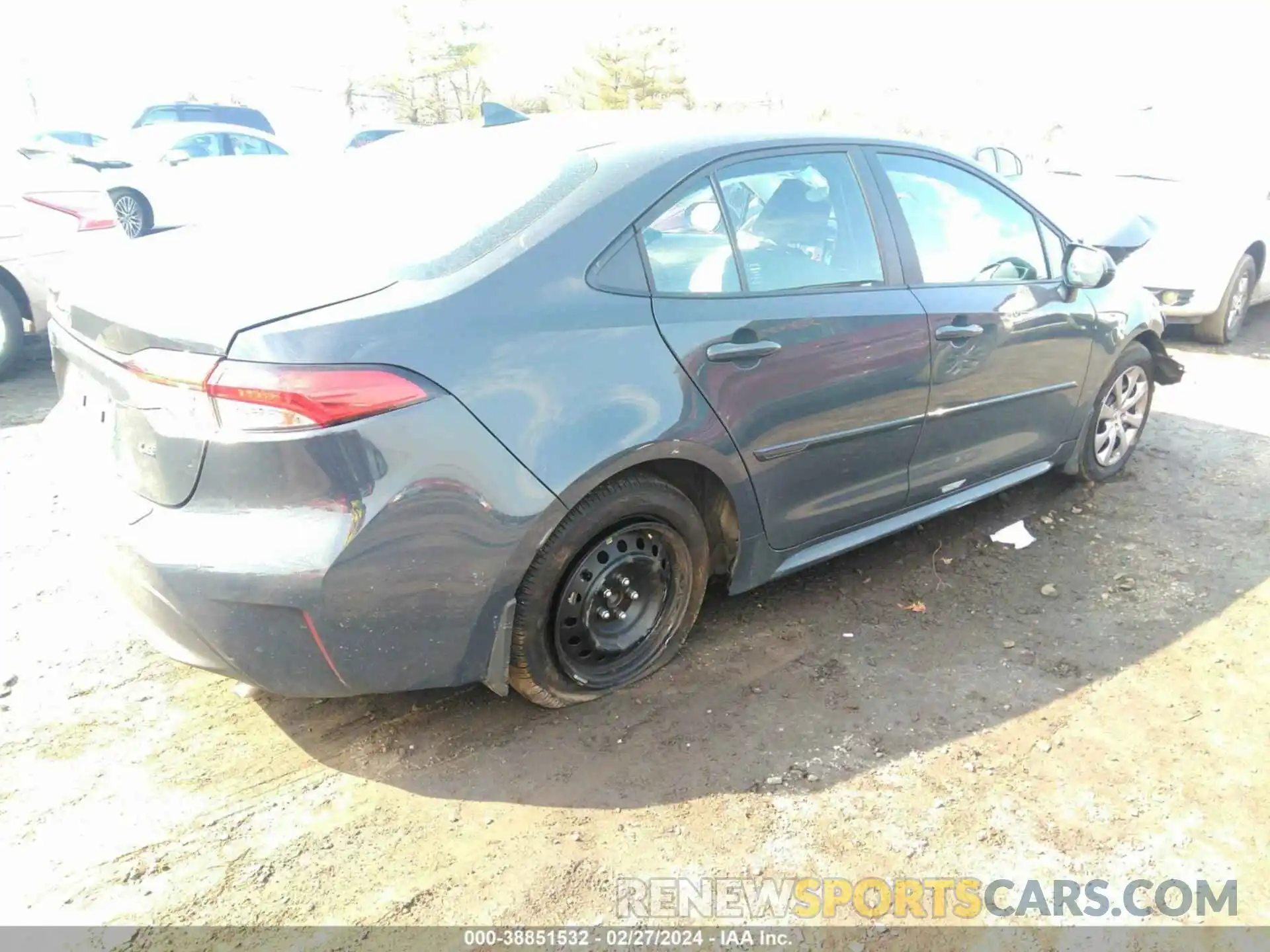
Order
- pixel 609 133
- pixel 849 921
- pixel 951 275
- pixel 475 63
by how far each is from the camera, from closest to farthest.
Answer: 1. pixel 849 921
2. pixel 609 133
3. pixel 951 275
4. pixel 475 63

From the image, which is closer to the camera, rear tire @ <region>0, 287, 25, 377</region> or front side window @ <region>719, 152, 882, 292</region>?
front side window @ <region>719, 152, 882, 292</region>

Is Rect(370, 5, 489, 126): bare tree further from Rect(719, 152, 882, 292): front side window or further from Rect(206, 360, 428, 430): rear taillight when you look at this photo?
Rect(206, 360, 428, 430): rear taillight

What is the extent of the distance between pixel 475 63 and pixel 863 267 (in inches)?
1740

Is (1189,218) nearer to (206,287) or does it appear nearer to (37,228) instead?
(206,287)

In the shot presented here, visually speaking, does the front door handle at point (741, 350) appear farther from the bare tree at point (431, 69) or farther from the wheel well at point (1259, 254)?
the bare tree at point (431, 69)

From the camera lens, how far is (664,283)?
101 inches

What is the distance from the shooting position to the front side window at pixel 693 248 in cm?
256

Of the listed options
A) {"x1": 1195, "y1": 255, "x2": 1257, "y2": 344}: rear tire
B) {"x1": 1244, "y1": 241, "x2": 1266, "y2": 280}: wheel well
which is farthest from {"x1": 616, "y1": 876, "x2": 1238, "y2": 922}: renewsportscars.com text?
{"x1": 1244, "y1": 241, "x2": 1266, "y2": 280}: wheel well

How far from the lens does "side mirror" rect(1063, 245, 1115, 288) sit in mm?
3826

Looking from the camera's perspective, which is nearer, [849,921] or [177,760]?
[849,921]

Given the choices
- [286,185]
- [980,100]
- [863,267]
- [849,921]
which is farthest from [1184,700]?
[980,100]

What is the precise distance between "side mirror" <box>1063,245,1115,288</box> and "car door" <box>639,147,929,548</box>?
1114mm

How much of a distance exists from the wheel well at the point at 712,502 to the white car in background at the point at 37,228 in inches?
180

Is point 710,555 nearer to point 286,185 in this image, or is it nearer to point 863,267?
point 863,267
